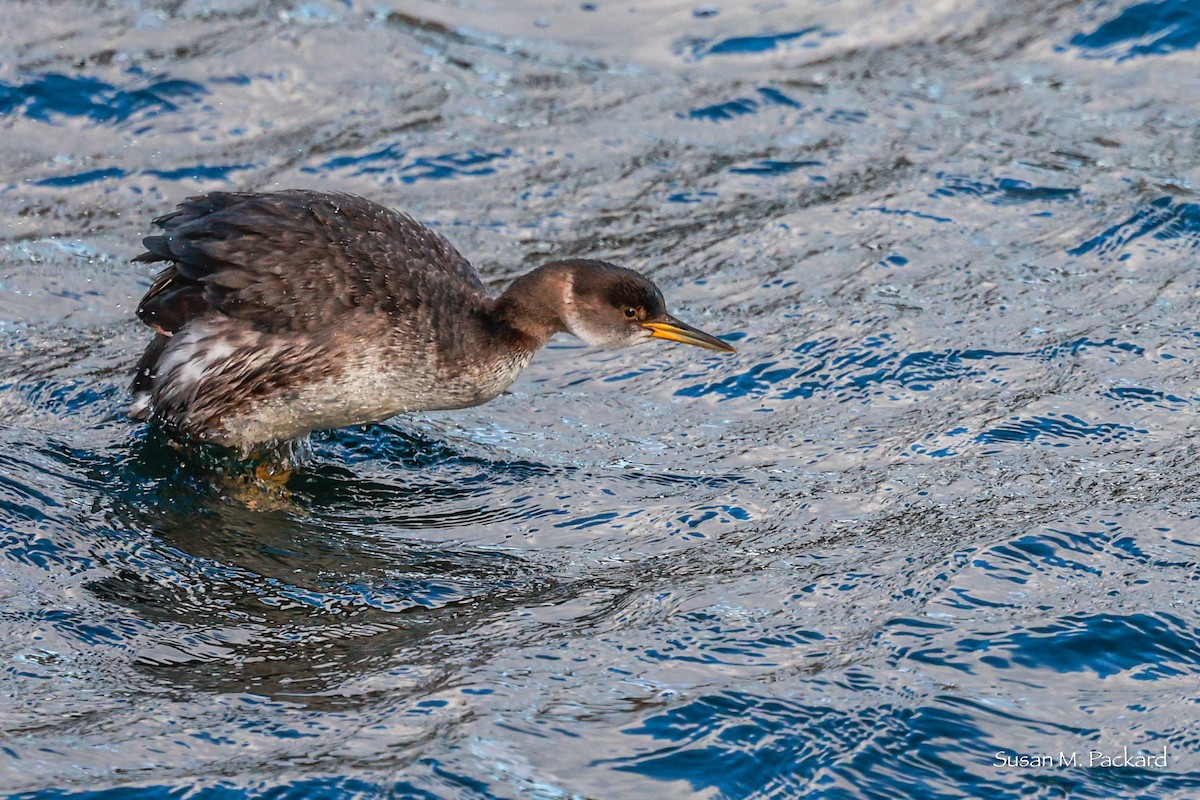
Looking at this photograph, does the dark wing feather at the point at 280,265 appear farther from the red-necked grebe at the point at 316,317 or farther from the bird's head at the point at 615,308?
the bird's head at the point at 615,308

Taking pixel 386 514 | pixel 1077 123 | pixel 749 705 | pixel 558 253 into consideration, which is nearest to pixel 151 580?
pixel 386 514

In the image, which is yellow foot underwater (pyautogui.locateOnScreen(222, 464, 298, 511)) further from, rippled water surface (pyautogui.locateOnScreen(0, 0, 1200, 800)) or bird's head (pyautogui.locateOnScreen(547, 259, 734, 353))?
bird's head (pyautogui.locateOnScreen(547, 259, 734, 353))

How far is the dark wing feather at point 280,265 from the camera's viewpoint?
7.46m

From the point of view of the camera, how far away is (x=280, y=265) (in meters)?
7.48

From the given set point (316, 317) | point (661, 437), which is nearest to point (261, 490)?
point (316, 317)

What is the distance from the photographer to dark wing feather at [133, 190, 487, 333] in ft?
→ 24.5

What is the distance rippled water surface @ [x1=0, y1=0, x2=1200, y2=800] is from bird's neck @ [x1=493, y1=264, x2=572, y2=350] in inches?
27.9

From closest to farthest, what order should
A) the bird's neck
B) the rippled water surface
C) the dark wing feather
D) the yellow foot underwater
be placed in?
the rippled water surface, the dark wing feather, the yellow foot underwater, the bird's neck

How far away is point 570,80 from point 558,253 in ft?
10.1

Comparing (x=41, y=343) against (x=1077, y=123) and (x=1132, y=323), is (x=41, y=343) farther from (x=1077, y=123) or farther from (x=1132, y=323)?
(x=1077, y=123)

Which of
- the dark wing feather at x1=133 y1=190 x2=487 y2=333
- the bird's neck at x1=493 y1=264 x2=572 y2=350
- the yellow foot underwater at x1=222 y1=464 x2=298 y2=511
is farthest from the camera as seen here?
the bird's neck at x1=493 y1=264 x2=572 y2=350

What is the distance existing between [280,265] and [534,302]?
4.41 ft

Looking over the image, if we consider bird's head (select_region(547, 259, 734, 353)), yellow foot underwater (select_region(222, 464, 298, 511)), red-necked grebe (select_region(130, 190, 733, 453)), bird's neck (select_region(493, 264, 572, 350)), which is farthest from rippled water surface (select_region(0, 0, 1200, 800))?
bird's neck (select_region(493, 264, 572, 350))

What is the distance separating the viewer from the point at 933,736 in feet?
18.4
